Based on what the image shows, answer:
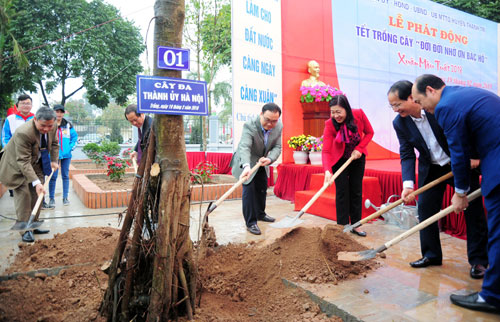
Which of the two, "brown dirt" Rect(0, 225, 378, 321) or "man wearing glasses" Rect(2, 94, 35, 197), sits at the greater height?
"man wearing glasses" Rect(2, 94, 35, 197)

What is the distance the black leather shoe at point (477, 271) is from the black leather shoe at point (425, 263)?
0.28 metres

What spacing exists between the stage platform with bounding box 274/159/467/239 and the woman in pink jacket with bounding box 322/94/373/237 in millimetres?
1137

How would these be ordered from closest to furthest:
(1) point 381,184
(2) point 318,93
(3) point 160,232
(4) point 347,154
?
(3) point 160,232, (4) point 347,154, (1) point 381,184, (2) point 318,93

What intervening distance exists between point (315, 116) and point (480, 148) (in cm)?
588

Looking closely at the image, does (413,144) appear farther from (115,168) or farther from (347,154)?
(115,168)

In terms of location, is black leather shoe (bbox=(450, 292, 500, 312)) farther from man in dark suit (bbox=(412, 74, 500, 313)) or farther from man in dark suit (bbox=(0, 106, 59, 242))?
man in dark suit (bbox=(0, 106, 59, 242))

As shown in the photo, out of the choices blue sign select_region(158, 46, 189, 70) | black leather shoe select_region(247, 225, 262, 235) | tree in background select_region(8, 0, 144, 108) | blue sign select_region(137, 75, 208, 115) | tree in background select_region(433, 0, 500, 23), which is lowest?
black leather shoe select_region(247, 225, 262, 235)

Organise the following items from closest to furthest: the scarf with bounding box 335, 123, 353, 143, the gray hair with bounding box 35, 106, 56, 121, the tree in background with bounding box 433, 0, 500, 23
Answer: the gray hair with bounding box 35, 106, 56, 121 < the scarf with bounding box 335, 123, 353, 143 < the tree in background with bounding box 433, 0, 500, 23

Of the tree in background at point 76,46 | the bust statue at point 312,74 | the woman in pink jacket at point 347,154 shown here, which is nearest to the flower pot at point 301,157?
the bust statue at point 312,74

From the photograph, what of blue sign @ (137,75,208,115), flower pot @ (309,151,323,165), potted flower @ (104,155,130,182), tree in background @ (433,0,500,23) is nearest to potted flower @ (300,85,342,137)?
flower pot @ (309,151,323,165)

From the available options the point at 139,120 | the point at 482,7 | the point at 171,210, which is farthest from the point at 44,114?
the point at 482,7

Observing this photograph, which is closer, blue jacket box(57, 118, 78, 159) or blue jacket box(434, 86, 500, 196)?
blue jacket box(434, 86, 500, 196)

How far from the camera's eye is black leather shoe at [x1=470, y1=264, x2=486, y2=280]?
2664 mm

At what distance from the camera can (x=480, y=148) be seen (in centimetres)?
222
